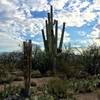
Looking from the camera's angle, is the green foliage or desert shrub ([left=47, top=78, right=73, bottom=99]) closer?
the green foliage

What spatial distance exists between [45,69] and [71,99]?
14395 millimetres

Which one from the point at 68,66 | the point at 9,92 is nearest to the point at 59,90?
the point at 9,92

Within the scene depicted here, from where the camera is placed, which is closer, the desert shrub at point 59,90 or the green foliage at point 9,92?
the green foliage at point 9,92

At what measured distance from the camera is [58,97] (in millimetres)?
14930

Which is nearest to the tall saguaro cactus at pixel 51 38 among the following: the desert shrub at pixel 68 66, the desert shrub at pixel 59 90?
the desert shrub at pixel 68 66

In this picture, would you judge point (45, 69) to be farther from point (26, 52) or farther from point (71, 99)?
point (71, 99)

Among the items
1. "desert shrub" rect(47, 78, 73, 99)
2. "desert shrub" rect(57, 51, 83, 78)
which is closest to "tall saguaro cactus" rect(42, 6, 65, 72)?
"desert shrub" rect(57, 51, 83, 78)

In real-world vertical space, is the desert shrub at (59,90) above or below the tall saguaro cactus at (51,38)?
below

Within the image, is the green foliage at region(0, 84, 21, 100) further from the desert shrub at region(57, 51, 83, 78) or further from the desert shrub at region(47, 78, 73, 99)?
the desert shrub at region(57, 51, 83, 78)

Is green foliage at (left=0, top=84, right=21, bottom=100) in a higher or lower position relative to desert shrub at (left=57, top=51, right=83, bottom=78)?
lower

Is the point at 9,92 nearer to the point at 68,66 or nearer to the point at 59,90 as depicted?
the point at 59,90

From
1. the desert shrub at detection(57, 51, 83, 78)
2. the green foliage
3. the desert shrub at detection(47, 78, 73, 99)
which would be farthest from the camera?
the desert shrub at detection(57, 51, 83, 78)

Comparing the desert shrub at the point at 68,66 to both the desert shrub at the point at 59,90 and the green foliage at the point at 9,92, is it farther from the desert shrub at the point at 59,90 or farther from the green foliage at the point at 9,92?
the green foliage at the point at 9,92

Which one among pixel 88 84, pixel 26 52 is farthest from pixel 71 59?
pixel 26 52
